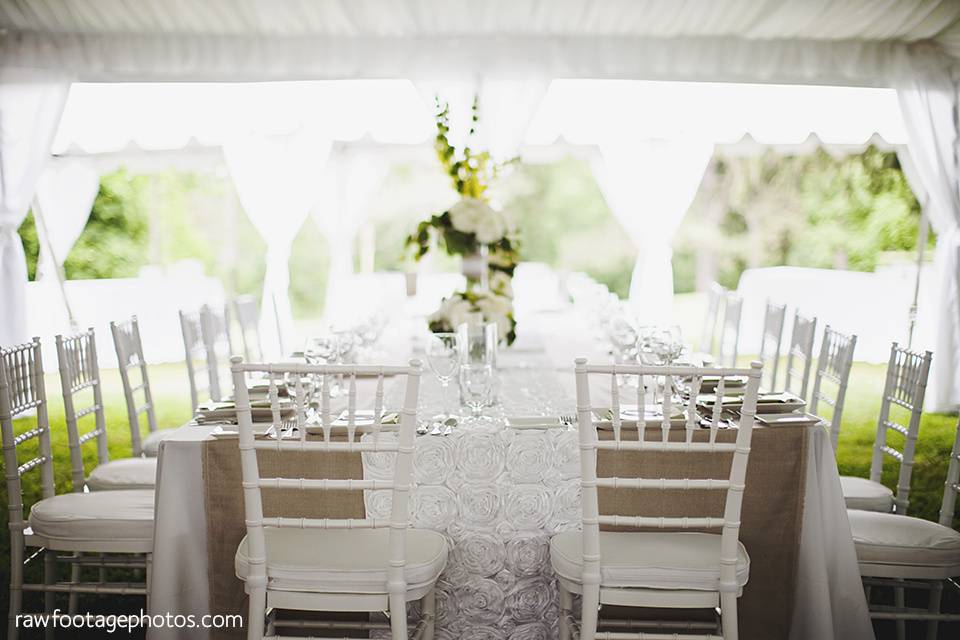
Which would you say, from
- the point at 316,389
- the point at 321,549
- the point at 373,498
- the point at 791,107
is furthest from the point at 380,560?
the point at 791,107

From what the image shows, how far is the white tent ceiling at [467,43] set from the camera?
5.26m

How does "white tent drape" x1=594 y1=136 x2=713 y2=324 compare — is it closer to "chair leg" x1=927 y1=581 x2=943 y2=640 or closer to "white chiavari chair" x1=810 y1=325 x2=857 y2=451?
"white chiavari chair" x1=810 y1=325 x2=857 y2=451

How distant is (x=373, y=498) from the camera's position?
2379mm

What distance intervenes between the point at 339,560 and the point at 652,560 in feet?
2.54

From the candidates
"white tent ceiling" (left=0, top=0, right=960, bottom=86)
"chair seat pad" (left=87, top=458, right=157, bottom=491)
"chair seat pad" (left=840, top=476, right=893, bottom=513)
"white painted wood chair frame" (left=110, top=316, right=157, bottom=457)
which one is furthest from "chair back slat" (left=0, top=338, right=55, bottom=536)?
"white tent ceiling" (left=0, top=0, right=960, bottom=86)

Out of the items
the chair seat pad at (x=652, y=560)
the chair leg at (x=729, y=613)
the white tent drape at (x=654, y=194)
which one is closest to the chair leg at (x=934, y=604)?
the chair seat pad at (x=652, y=560)

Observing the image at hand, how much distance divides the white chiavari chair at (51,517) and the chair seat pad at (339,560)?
0.51 meters

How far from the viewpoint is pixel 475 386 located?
256 centimetres

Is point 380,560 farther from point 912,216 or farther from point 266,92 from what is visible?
Result: point 912,216

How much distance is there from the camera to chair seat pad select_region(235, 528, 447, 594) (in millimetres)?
2020

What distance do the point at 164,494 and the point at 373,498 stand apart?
57cm

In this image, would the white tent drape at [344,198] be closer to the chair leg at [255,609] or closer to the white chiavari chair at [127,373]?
the white chiavari chair at [127,373]

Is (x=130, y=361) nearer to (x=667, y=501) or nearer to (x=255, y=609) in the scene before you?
(x=255, y=609)

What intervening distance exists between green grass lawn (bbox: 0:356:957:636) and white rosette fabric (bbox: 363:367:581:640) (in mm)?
1759
